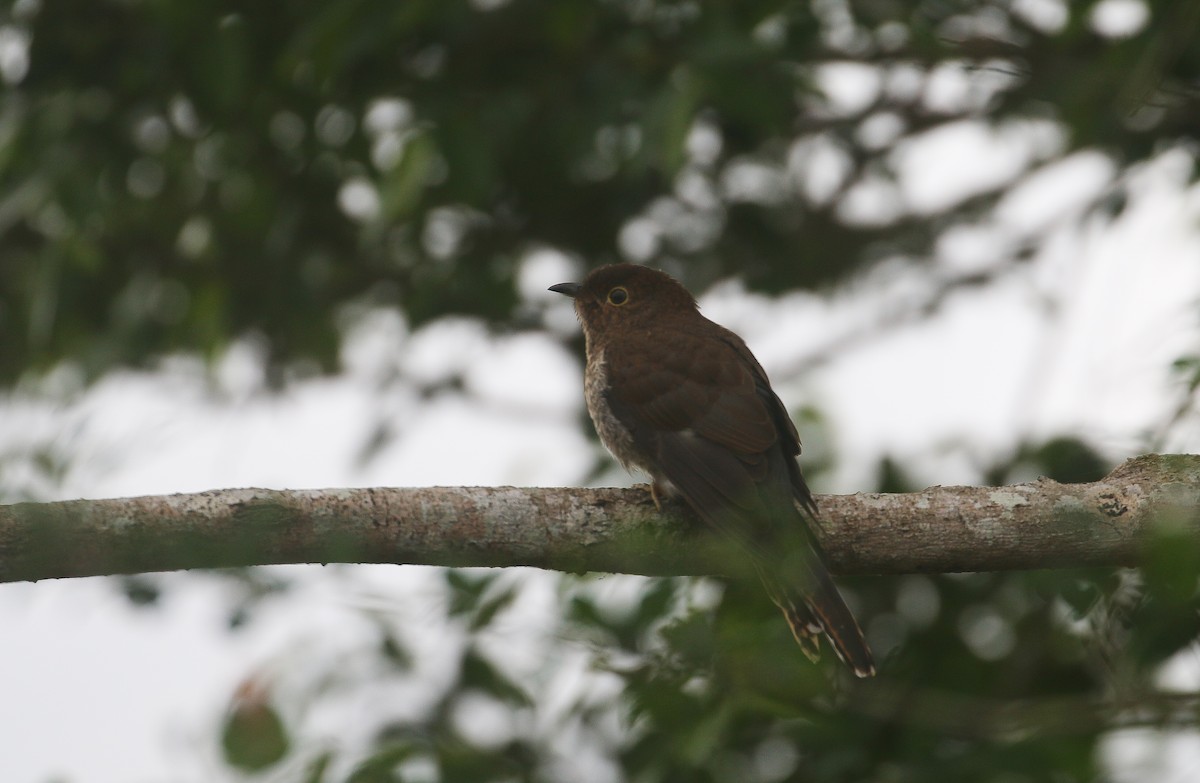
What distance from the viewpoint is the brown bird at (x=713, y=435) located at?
3.88m

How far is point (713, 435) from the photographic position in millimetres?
4273

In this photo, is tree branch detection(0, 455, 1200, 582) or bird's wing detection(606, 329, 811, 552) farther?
bird's wing detection(606, 329, 811, 552)

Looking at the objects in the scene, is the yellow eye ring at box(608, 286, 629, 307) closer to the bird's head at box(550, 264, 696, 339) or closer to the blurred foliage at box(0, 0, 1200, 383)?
the bird's head at box(550, 264, 696, 339)

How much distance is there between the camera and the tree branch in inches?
126

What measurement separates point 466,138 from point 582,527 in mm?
1667

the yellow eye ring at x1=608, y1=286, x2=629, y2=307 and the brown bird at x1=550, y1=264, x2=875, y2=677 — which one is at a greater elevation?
the brown bird at x1=550, y1=264, x2=875, y2=677

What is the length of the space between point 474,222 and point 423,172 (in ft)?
4.25

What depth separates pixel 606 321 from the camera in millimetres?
5328

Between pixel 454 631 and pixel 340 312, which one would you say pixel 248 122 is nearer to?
pixel 340 312

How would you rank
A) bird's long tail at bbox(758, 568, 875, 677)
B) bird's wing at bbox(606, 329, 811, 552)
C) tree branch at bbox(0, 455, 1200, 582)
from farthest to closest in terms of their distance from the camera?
bird's wing at bbox(606, 329, 811, 552)
bird's long tail at bbox(758, 568, 875, 677)
tree branch at bbox(0, 455, 1200, 582)

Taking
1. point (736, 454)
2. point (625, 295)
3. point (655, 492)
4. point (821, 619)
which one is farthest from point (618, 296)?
point (821, 619)

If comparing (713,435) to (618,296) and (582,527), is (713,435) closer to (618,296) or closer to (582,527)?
(582,527)

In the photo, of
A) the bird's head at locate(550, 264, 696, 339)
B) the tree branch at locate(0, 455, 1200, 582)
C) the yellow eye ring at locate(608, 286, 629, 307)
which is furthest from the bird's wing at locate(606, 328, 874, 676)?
the yellow eye ring at locate(608, 286, 629, 307)

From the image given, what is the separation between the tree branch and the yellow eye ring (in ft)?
5.01
